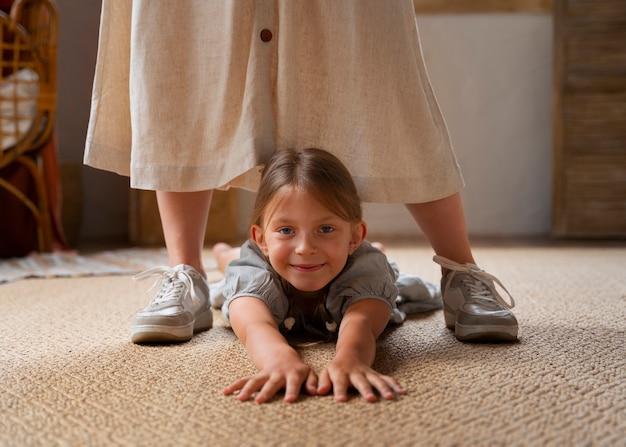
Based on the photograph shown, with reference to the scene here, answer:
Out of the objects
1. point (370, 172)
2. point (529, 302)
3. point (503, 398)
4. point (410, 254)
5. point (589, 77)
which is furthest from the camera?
point (589, 77)

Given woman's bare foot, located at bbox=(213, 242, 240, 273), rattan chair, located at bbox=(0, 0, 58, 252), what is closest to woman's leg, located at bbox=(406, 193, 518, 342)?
woman's bare foot, located at bbox=(213, 242, 240, 273)

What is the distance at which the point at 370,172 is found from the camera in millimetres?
991

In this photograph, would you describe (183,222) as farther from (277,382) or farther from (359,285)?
(277,382)

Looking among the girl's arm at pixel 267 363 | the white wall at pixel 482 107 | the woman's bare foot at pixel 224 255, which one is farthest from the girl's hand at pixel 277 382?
the white wall at pixel 482 107

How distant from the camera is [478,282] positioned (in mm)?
1018

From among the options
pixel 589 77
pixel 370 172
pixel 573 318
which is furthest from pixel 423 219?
pixel 589 77

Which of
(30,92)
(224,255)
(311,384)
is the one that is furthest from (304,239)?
(30,92)

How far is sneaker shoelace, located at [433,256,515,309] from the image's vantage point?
0.99m

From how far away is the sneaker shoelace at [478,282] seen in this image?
99cm

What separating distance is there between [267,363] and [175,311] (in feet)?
0.87

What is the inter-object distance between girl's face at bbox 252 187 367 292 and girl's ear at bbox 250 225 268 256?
0.02 meters

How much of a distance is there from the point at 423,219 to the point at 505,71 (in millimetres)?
1939

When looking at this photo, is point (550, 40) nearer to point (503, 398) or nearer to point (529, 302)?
point (529, 302)

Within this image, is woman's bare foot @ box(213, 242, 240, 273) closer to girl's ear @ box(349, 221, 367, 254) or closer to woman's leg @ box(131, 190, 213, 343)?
woman's leg @ box(131, 190, 213, 343)
